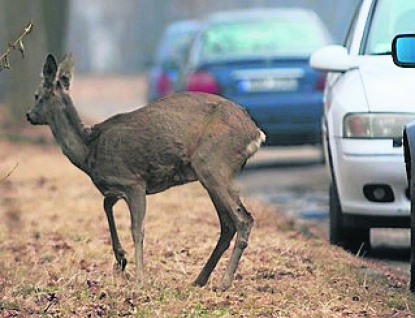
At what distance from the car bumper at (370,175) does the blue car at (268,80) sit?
21.8 ft

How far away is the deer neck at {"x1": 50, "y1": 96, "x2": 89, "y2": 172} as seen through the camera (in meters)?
8.66

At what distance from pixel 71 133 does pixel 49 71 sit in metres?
0.39

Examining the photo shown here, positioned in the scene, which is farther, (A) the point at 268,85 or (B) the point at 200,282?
(A) the point at 268,85

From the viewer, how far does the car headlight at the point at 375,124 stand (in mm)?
9758

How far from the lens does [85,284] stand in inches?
333

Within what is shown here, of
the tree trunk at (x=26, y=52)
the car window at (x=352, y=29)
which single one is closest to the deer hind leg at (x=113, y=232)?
the car window at (x=352, y=29)

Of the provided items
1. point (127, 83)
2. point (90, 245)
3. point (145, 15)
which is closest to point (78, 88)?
point (127, 83)

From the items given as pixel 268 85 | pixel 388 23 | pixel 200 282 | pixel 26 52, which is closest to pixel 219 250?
pixel 200 282

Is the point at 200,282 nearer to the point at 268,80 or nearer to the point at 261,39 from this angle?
the point at 268,80

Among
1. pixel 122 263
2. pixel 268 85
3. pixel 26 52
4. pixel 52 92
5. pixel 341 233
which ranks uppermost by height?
pixel 52 92

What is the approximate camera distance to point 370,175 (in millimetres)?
9773

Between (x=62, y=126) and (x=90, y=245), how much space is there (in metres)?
1.80

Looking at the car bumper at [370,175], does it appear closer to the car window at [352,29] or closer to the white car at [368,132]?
the white car at [368,132]

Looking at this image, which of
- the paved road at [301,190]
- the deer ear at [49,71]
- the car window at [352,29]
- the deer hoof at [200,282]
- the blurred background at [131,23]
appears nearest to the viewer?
the deer hoof at [200,282]
